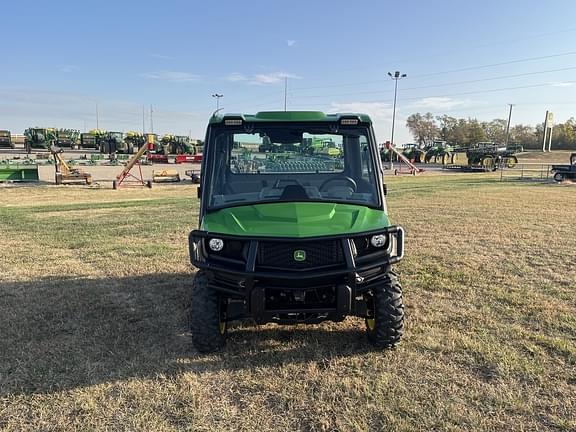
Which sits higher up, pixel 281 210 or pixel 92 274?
pixel 281 210

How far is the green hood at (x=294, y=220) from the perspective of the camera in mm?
3293

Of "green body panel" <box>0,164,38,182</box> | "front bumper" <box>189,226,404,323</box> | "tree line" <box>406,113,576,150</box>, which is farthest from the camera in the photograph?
"tree line" <box>406,113,576,150</box>

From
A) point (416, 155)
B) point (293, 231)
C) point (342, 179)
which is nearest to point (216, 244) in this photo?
point (293, 231)

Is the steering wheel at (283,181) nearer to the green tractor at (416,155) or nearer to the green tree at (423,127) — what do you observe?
the green tractor at (416,155)

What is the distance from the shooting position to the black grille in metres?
3.28

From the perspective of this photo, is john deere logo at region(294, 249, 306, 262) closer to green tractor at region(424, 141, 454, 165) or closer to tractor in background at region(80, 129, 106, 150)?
green tractor at region(424, 141, 454, 165)

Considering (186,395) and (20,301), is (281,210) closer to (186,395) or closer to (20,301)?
(186,395)

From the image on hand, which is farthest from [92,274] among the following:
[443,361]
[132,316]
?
[443,361]

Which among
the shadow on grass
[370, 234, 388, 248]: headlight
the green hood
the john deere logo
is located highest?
the green hood

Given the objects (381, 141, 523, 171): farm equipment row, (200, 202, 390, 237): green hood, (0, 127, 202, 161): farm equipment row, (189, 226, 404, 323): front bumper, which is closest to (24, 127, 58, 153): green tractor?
(0, 127, 202, 161): farm equipment row

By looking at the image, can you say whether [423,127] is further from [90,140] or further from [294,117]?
[294,117]

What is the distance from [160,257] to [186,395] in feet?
12.8

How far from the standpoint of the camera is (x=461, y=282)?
568cm

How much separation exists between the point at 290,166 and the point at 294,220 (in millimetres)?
1042
